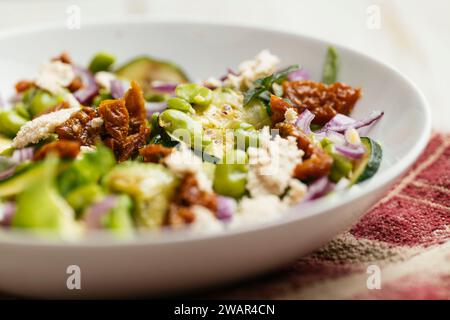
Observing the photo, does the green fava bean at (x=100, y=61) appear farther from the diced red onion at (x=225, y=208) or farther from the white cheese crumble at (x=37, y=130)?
the diced red onion at (x=225, y=208)

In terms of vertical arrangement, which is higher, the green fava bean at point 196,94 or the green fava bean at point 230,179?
the green fava bean at point 196,94

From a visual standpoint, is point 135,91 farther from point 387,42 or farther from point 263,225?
point 387,42

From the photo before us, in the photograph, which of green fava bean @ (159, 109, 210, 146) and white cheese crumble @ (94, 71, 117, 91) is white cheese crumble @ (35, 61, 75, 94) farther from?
green fava bean @ (159, 109, 210, 146)

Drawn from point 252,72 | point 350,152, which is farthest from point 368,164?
point 252,72

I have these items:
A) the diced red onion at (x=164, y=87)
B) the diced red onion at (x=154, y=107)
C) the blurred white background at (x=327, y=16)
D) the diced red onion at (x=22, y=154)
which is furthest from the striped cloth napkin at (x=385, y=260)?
the blurred white background at (x=327, y=16)

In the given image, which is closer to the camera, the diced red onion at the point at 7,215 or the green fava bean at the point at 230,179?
the diced red onion at the point at 7,215

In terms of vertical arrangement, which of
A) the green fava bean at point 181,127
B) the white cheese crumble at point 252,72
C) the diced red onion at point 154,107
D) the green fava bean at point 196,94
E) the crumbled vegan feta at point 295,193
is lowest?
the crumbled vegan feta at point 295,193

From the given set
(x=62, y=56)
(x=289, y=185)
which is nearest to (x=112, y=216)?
(x=289, y=185)

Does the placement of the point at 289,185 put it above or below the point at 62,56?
below
